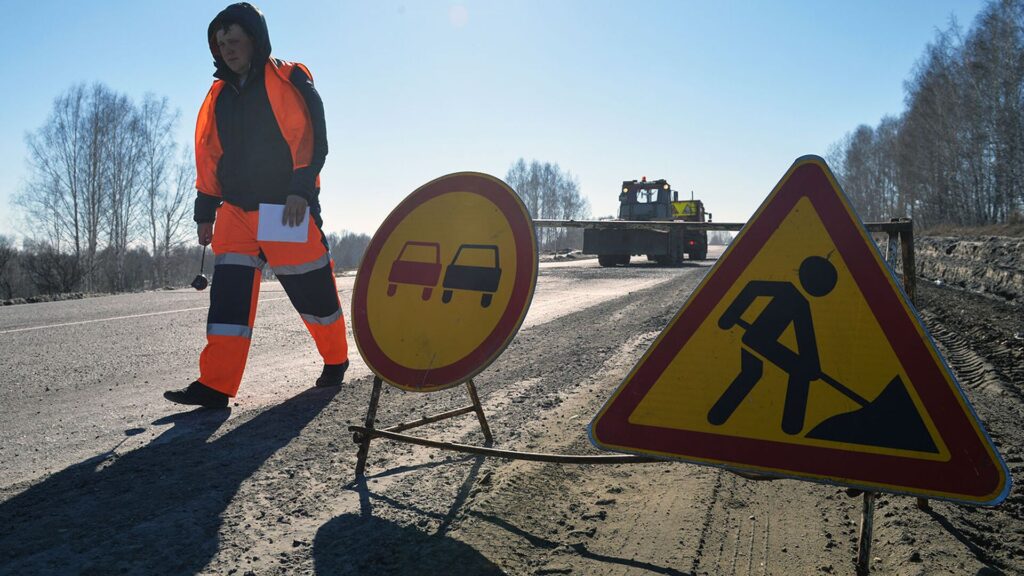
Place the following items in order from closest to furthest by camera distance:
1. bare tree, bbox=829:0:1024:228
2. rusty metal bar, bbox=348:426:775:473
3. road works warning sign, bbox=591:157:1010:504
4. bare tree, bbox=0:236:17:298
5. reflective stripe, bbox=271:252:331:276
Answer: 1. road works warning sign, bbox=591:157:1010:504
2. rusty metal bar, bbox=348:426:775:473
3. reflective stripe, bbox=271:252:331:276
4. bare tree, bbox=0:236:17:298
5. bare tree, bbox=829:0:1024:228

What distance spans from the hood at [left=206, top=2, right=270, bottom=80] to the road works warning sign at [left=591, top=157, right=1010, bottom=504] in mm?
2840

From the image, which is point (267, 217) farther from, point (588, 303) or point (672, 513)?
point (588, 303)

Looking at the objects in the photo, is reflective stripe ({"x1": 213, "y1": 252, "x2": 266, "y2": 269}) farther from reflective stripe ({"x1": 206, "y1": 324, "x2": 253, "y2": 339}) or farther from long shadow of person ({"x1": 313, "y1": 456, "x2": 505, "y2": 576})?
long shadow of person ({"x1": 313, "y1": 456, "x2": 505, "y2": 576})

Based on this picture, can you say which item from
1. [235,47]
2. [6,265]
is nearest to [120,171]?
[6,265]

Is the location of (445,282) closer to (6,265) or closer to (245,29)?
(245,29)

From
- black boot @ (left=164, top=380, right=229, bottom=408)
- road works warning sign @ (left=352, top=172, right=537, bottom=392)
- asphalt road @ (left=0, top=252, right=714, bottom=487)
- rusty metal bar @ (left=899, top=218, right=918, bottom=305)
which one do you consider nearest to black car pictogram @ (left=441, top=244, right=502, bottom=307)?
road works warning sign @ (left=352, top=172, right=537, bottom=392)

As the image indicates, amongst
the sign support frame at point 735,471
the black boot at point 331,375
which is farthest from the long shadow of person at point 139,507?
the black boot at point 331,375

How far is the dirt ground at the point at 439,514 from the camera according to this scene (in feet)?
5.86

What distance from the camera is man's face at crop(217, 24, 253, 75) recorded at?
335cm

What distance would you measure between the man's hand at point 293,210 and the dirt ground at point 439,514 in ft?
3.41

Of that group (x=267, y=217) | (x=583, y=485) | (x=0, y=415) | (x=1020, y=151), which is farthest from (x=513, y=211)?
(x=1020, y=151)

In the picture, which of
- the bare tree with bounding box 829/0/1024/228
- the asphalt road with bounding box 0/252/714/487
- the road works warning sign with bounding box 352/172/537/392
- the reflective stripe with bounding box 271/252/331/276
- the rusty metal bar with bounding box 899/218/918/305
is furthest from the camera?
the bare tree with bounding box 829/0/1024/228

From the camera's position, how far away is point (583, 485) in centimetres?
241

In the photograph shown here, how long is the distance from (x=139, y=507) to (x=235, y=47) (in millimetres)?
2447
